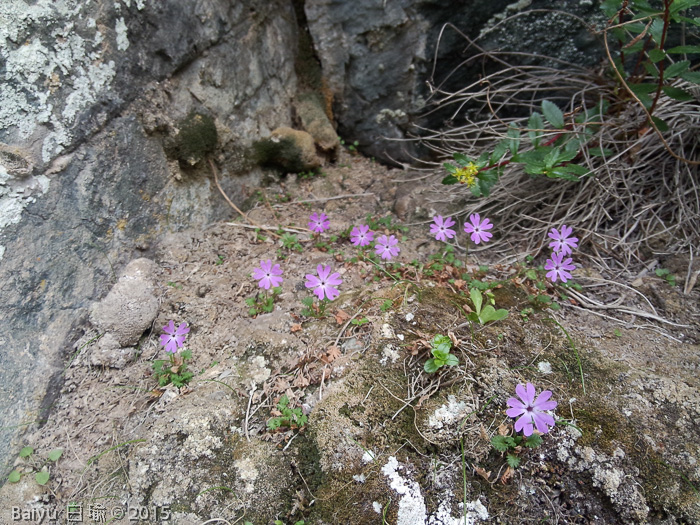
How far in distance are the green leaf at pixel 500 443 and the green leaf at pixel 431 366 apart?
1.04 feet

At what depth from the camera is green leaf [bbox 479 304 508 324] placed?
73.4 inches

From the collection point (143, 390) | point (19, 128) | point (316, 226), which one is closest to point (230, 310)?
point (143, 390)

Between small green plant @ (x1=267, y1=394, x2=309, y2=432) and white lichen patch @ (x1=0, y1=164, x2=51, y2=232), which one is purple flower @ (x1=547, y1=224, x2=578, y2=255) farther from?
white lichen patch @ (x1=0, y1=164, x2=51, y2=232)

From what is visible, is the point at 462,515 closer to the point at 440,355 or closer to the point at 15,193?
the point at 440,355

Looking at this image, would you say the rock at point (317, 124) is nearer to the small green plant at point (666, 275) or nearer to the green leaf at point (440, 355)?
the green leaf at point (440, 355)

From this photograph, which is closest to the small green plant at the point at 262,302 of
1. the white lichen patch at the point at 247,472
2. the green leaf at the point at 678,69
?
the white lichen patch at the point at 247,472

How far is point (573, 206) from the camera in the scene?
7.99ft

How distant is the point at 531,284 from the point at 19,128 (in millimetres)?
2504

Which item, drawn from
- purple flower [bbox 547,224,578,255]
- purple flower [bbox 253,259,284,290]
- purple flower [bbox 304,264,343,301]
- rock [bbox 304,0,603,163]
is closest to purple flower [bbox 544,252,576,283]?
purple flower [bbox 547,224,578,255]

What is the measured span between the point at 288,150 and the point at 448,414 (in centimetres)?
216

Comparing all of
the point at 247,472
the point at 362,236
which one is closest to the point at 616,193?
the point at 362,236

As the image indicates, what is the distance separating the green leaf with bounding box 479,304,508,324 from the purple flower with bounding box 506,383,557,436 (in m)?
0.39

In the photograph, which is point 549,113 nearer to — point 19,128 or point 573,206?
point 573,206

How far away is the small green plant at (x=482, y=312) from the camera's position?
6.13ft
